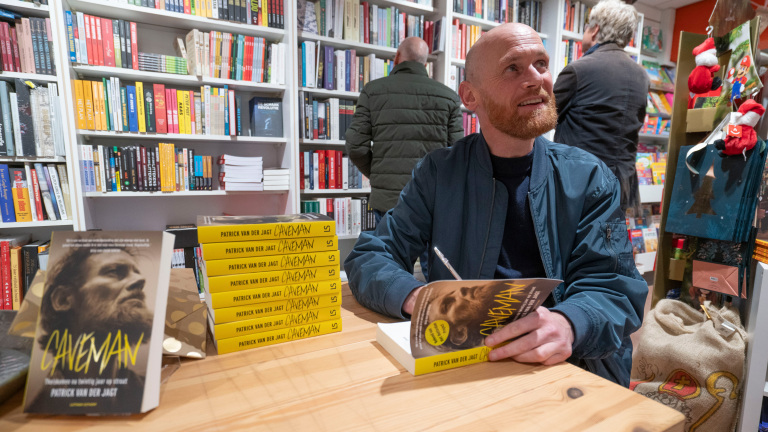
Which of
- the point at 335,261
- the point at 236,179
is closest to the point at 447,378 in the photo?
the point at 335,261

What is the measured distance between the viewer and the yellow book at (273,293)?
0.69 meters

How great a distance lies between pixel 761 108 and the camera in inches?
62.0

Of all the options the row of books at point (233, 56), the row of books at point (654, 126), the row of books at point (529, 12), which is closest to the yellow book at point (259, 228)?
the row of books at point (233, 56)

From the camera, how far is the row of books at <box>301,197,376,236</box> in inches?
111

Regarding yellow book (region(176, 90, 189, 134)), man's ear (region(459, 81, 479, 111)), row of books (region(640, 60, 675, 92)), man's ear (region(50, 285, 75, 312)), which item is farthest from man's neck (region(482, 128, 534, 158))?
row of books (region(640, 60, 675, 92))

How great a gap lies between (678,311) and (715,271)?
23 centimetres

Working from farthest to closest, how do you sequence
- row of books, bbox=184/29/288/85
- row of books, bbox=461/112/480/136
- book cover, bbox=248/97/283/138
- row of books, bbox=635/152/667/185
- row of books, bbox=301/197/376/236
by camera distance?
row of books, bbox=635/152/667/185, row of books, bbox=461/112/480/136, row of books, bbox=301/197/376/236, book cover, bbox=248/97/283/138, row of books, bbox=184/29/288/85

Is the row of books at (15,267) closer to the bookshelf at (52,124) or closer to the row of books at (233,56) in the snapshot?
the bookshelf at (52,124)

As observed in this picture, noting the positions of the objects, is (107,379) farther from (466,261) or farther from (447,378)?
(466,261)

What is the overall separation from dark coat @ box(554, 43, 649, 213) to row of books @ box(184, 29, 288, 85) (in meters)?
1.67

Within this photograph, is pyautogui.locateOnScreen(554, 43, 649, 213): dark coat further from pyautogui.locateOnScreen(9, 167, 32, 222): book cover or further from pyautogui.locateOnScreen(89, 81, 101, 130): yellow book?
pyautogui.locateOnScreen(9, 167, 32, 222): book cover

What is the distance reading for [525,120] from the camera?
104cm

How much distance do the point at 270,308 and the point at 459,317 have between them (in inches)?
13.1

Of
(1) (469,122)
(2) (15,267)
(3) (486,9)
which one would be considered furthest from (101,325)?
(3) (486,9)
